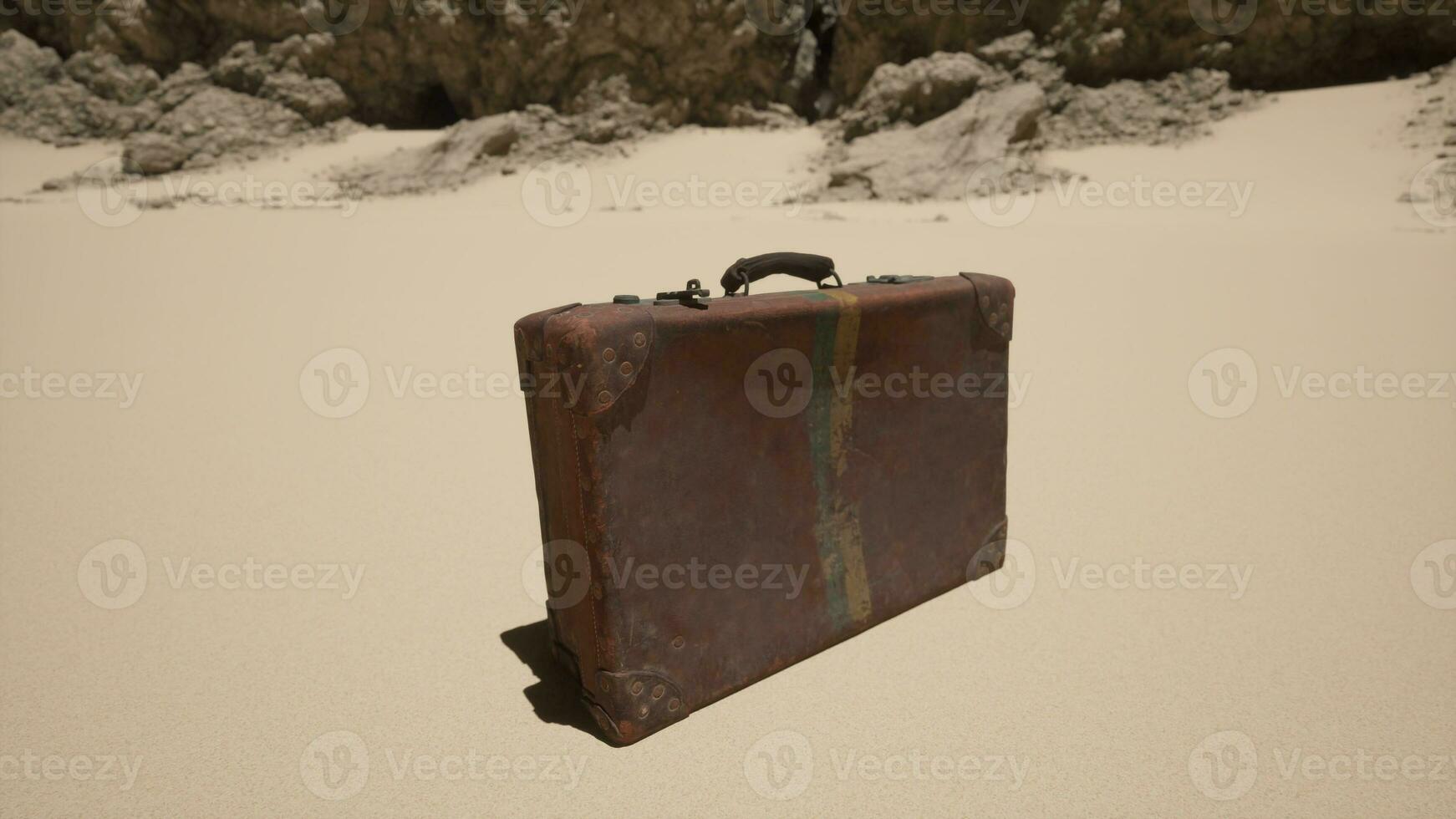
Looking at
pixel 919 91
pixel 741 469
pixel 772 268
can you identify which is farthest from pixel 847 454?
pixel 919 91

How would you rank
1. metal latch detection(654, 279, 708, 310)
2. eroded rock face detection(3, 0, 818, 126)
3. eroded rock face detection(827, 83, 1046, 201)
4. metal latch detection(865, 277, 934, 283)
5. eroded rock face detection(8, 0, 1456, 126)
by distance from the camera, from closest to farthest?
metal latch detection(654, 279, 708, 310)
metal latch detection(865, 277, 934, 283)
eroded rock face detection(827, 83, 1046, 201)
eroded rock face detection(8, 0, 1456, 126)
eroded rock face detection(3, 0, 818, 126)

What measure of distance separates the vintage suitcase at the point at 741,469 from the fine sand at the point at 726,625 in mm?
80

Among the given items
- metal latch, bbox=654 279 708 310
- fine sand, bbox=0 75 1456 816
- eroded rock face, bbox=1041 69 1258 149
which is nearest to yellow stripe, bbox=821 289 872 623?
fine sand, bbox=0 75 1456 816

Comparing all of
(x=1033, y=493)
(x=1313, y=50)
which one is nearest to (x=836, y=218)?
(x=1033, y=493)

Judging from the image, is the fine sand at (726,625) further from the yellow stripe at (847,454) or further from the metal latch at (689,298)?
the metal latch at (689,298)

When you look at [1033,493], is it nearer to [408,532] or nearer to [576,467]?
[576,467]

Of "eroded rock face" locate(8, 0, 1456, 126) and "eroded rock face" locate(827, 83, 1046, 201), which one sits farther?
"eroded rock face" locate(8, 0, 1456, 126)

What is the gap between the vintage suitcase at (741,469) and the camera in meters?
1.41

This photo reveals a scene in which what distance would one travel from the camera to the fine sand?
4.58 feet

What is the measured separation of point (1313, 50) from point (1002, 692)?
1209 cm

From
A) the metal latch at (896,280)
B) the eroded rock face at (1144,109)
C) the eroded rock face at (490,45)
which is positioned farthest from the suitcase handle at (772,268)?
the eroded rock face at (490,45)

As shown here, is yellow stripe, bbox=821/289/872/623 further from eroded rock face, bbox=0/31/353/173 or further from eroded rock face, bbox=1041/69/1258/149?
eroded rock face, bbox=0/31/353/173

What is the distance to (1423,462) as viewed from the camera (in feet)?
8.32

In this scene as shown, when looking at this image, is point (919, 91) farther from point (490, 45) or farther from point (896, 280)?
point (896, 280)
